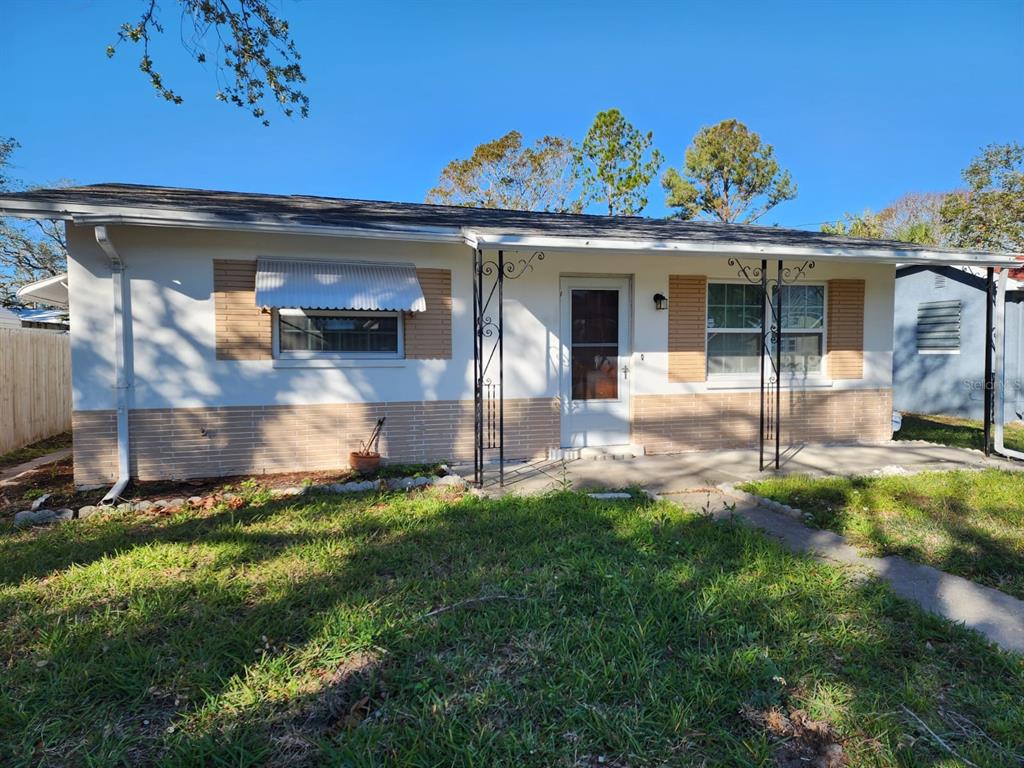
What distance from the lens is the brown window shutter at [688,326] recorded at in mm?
7891

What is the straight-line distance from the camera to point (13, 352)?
8805 mm

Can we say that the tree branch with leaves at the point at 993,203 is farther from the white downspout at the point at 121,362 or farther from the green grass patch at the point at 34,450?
the green grass patch at the point at 34,450

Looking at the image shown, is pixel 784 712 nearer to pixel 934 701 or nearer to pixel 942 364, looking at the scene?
pixel 934 701

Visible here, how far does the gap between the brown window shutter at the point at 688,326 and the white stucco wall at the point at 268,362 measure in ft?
0.40

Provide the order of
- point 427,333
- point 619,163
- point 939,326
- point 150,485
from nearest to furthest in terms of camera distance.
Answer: point 150,485
point 427,333
point 939,326
point 619,163

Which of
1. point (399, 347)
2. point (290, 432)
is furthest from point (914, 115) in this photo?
point (290, 432)

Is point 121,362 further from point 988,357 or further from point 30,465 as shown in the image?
point 988,357

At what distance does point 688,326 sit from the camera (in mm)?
7965

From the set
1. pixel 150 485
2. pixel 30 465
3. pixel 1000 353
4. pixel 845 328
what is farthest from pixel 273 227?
pixel 1000 353

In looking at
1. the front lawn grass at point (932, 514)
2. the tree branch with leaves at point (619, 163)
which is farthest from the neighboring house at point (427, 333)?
the tree branch with leaves at point (619, 163)

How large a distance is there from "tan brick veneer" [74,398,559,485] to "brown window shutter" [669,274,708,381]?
2.00 metres

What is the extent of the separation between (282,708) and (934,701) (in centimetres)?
295

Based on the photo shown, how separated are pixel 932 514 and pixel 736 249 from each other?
3.37 m

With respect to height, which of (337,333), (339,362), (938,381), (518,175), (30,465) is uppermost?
(518,175)
